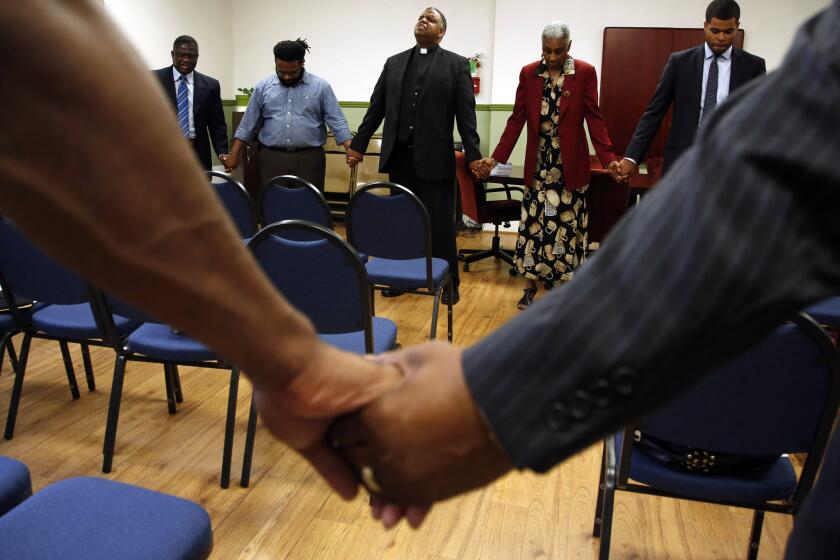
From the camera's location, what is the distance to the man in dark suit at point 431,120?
4168 millimetres

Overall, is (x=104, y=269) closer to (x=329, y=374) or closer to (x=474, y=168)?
(x=329, y=374)

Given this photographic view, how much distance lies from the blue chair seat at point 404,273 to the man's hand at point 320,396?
2.31 meters

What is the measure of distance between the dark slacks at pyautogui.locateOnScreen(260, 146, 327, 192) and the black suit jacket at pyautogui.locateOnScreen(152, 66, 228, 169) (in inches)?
27.2

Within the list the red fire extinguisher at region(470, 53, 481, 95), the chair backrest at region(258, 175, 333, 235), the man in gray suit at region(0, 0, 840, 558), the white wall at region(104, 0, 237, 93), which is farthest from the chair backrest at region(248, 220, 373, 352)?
the red fire extinguisher at region(470, 53, 481, 95)

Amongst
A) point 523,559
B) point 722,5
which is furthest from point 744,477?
point 722,5

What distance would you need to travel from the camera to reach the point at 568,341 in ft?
1.74

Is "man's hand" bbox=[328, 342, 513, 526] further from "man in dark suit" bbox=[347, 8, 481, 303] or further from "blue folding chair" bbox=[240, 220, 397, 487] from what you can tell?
"man in dark suit" bbox=[347, 8, 481, 303]

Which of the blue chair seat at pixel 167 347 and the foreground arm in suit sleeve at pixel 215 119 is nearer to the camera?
the blue chair seat at pixel 167 347

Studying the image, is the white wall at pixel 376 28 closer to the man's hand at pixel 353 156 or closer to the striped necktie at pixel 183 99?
the striped necktie at pixel 183 99

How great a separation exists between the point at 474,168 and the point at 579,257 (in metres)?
0.93

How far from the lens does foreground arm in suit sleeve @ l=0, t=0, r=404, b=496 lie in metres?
0.47

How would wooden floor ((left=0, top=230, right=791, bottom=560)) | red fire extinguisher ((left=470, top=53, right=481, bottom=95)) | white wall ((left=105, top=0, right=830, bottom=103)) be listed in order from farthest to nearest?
red fire extinguisher ((left=470, top=53, right=481, bottom=95)), white wall ((left=105, top=0, right=830, bottom=103)), wooden floor ((left=0, top=230, right=791, bottom=560))

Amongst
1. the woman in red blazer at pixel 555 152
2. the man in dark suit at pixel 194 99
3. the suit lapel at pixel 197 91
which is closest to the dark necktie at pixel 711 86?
the woman in red blazer at pixel 555 152

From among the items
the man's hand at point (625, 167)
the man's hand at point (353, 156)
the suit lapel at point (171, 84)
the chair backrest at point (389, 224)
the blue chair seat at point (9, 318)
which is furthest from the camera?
the suit lapel at point (171, 84)
